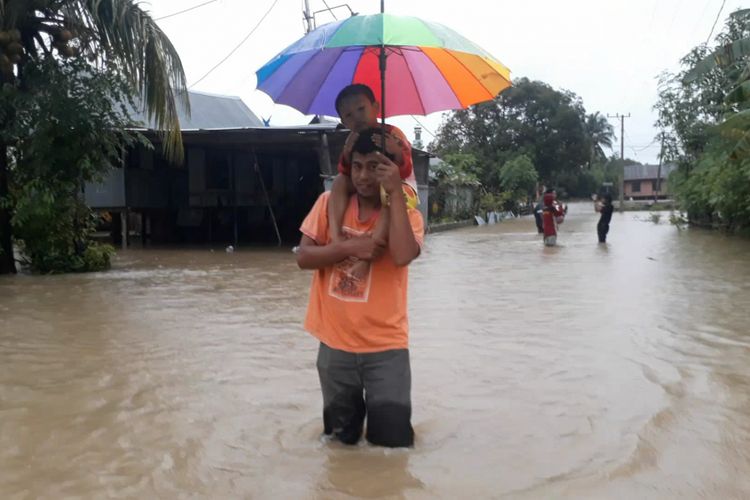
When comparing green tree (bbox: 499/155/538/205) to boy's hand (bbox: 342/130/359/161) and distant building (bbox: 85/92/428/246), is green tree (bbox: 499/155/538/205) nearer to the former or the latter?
distant building (bbox: 85/92/428/246)

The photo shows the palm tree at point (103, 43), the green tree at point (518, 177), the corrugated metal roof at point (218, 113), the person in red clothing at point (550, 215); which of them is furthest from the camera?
the green tree at point (518, 177)

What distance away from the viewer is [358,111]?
3639mm

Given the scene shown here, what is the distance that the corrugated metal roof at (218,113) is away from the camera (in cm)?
2378

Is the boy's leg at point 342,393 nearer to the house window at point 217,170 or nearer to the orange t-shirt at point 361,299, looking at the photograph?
the orange t-shirt at point 361,299

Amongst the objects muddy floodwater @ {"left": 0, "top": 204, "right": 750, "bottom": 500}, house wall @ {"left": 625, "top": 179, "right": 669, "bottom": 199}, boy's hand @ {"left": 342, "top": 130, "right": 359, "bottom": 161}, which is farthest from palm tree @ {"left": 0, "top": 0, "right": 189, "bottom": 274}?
house wall @ {"left": 625, "top": 179, "right": 669, "bottom": 199}

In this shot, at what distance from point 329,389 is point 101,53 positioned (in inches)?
370

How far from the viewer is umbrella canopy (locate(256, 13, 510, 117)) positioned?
4.12 meters

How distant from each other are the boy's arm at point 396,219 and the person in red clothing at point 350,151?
2.4 inches

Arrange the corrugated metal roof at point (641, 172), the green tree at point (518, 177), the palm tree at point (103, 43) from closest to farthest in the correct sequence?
the palm tree at point (103, 43) → the green tree at point (518, 177) → the corrugated metal roof at point (641, 172)

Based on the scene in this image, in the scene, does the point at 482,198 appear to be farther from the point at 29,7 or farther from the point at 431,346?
the point at 431,346

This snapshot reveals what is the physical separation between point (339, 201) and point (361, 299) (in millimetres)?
491

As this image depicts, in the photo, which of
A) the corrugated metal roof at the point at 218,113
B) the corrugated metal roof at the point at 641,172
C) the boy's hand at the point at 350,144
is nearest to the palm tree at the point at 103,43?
the boy's hand at the point at 350,144

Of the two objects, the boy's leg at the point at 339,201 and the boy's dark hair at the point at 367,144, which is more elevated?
the boy's dark hair at the point at 367,144

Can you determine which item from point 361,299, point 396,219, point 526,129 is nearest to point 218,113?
point 361,299
